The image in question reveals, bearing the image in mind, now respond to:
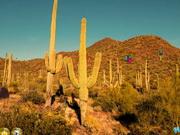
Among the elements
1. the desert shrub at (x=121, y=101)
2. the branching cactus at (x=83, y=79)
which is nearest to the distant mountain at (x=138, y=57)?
the desert shrub at (x=121, y=101)

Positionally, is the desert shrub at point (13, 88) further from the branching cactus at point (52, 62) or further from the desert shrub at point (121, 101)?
the desert shrub at point (121, 101)

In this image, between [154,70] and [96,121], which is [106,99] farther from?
[154,70]

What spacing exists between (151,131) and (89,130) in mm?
2658

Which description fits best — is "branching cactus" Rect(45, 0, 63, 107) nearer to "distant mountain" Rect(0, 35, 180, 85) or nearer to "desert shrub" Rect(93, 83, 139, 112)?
"desert shrub" Rect(93, 83, 139, 112)

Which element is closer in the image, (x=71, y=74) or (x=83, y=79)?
(x=83, y=79)

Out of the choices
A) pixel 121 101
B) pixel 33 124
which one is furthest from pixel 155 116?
pixel 33 124

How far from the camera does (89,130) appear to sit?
11219 mm

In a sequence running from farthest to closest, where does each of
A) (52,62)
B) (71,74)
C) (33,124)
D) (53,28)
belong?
(53,28), (52,62), (71,74), (33,124)

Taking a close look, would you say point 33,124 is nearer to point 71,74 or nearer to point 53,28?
point 71,74

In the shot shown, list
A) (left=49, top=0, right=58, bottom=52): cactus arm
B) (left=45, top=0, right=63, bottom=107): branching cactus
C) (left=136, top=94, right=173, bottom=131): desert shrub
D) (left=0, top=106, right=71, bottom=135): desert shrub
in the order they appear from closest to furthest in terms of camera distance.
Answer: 1. (left=0, top=106, right=71, bottom=135): desert shrub
2. (left=136, top=94, right=173, bottom=131): desert shrub
3. (left=45, top=0, right=63, bottom=107): branching cactus
4. (left=49, top=0, right=58, bottom=52): cactus arm

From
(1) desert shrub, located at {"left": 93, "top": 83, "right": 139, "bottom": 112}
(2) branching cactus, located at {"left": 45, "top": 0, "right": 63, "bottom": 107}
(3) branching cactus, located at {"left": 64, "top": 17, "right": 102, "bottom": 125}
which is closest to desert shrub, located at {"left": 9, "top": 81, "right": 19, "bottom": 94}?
(2) branching cactus, located at {"left": 45, "top": 0, "right": 63, "bottom": 107}

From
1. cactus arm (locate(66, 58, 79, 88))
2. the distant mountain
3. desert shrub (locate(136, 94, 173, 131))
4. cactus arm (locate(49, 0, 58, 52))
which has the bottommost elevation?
desert shrub (locate(136, 94, 173, 131))

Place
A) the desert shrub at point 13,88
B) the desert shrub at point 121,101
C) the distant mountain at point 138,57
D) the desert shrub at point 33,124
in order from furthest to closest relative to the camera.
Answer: the distant mountain at point 138,57, the desert shrub at point 13,88, the desert shrub at point 121,101, the desert shrub at point 33,124

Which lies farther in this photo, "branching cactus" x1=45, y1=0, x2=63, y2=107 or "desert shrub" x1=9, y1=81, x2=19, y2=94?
"desert shrub" x1=9, y1=81, x2=19, y2=94
